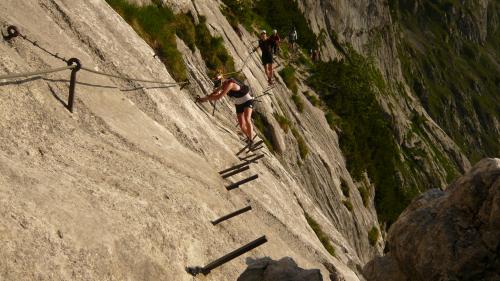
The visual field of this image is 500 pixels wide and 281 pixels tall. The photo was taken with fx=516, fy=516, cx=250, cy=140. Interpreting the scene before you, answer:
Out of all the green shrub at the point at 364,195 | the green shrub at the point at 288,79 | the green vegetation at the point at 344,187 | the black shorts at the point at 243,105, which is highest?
the black shorts at the point at 243,105

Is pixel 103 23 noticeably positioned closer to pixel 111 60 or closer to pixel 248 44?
pixel 111 60

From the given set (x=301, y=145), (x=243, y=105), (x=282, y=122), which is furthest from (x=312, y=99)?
(x=243, y=105)

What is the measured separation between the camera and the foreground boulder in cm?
870

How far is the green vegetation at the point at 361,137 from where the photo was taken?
42375 mm

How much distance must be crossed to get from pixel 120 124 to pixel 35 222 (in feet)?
12.8

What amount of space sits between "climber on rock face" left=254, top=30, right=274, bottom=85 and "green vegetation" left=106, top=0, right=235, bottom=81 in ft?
16.5

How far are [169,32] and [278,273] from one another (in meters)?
11.4

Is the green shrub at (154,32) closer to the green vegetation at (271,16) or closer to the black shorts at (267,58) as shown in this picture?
the black shorts at (267,58)

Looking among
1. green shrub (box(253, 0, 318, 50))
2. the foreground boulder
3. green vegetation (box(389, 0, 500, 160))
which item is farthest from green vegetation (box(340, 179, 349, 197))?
green vegetation (box(389, 0, 500, 160))

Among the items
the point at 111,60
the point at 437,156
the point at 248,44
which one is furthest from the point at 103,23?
the point at 437,156

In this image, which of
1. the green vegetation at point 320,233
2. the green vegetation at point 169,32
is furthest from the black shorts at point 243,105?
the green vegetation at point 320,233

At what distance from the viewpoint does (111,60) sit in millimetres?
12336

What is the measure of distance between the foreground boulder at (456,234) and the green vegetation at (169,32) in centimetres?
931

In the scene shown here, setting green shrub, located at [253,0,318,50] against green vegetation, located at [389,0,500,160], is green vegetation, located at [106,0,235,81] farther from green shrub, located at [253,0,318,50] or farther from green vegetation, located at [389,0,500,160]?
green vegetation, located at [389,0,500,160]
